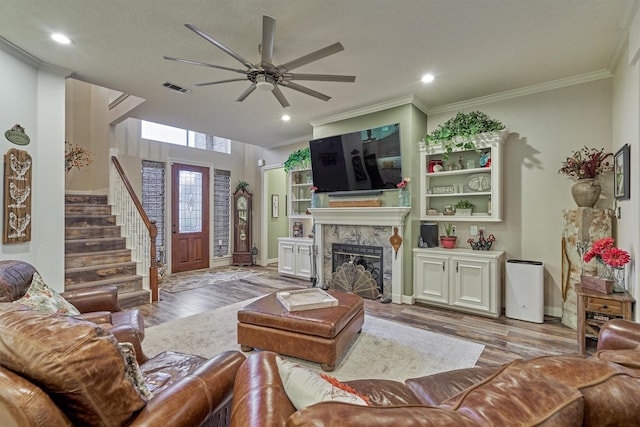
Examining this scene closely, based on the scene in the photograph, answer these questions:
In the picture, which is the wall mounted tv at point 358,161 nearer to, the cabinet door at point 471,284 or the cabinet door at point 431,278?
the cabinet door at point 431,278

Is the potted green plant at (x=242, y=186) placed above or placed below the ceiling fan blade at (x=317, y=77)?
below

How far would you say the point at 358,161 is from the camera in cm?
452

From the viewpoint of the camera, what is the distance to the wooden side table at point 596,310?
243cm

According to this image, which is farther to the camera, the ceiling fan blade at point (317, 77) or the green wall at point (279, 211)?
the green wall at point (279, 211)

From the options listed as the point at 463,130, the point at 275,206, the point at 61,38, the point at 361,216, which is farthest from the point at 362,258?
the point at 61,38

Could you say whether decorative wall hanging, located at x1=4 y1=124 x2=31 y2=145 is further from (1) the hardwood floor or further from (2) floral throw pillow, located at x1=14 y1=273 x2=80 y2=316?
(1) the hardwood floor

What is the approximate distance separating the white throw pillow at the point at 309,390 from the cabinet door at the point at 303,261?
15.0 ft

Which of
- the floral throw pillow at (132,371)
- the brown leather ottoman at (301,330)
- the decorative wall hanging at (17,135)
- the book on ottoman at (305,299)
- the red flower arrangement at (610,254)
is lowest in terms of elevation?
the brown leather ottoman at (301,330)

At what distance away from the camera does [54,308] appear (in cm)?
198

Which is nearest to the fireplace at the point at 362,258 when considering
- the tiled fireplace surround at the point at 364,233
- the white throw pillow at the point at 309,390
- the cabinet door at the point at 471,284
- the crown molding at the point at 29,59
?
the tiled fireplace surround at the point at 364,233

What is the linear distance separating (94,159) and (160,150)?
1142 mm

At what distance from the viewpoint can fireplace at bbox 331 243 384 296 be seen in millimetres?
4438

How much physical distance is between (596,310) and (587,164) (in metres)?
1.57

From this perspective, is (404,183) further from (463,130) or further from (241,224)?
(241,224)
